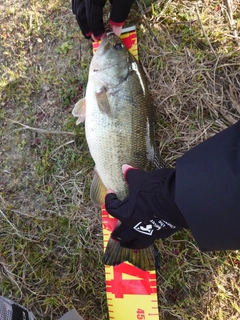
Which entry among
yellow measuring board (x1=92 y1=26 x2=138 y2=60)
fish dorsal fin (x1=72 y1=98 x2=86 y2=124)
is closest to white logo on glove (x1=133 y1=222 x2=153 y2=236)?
fish dorsal fin (x1=72 y1=98 x2=86 y2=124)

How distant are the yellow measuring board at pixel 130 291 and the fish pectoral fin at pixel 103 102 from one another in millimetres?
698

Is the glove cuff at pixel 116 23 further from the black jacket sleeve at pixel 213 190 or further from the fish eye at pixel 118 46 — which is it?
the black jacket sleeve at pixel 213 190

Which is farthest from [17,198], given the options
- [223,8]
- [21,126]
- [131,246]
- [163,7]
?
[223,8]

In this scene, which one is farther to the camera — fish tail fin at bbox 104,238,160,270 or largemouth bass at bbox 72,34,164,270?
fish tail fin at bbox 104,238,160,270

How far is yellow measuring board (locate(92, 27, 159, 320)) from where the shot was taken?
2453 millimetres

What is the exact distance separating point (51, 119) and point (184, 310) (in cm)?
185

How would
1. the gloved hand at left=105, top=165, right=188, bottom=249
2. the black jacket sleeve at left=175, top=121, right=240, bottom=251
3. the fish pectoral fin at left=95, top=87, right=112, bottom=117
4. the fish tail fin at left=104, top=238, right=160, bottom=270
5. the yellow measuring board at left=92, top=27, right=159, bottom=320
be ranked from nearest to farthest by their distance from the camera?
1. the black jacket sleeve at left=175, top=121, right=240, bottom=251
2. the gloved hand at left=105, top=165, right=188, bottom=249
3. the fish pectoral fin at left=95, top=87, right=112, bottom=117
4. the fish tail fin at left=104, top=238, right=160, bottom=270
5. the yellow measuring board at left=92, top=27, right=159, bottom=320

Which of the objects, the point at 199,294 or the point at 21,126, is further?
the point at 21,126

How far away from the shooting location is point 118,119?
A: 7.16 feet

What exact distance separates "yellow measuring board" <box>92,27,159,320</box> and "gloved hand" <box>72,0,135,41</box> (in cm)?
24

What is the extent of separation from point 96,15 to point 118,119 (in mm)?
736

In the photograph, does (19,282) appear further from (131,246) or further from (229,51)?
(229,51)

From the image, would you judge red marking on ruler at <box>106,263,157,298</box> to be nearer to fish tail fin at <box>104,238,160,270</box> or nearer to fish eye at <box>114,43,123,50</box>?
fish tail fin at <box>104,238,160,270</box>

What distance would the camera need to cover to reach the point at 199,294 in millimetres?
2502
